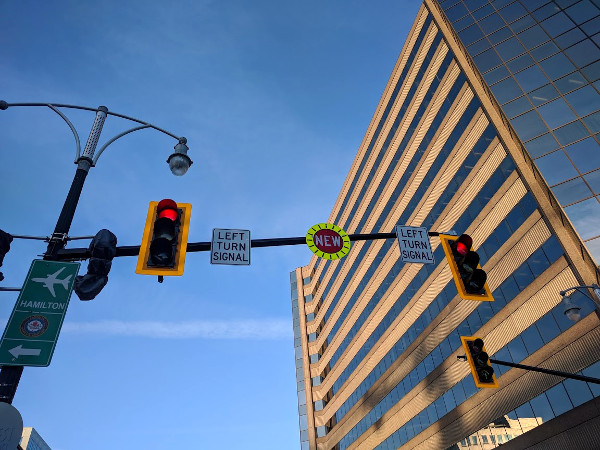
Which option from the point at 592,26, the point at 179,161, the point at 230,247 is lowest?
the point at 230,247

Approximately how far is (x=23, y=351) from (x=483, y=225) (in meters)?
31.8

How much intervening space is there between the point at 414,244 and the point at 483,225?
88.4 ft

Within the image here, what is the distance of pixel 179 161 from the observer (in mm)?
7496

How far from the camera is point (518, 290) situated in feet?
92.4

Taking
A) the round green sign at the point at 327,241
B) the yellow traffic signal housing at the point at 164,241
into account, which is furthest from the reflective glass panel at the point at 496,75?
the yellow traffic signal housing at the point at 164,241

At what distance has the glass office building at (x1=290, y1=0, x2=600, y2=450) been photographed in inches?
991

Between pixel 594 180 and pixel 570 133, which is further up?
pixel 570 133

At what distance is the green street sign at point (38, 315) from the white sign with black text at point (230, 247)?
182 cm

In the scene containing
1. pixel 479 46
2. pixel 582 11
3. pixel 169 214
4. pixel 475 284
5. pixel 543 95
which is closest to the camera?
pixel 169 214

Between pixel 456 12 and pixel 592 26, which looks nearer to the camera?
pixel 592 26

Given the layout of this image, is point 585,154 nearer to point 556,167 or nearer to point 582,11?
point 556,167

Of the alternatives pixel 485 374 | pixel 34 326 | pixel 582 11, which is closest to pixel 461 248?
pixel 485 374

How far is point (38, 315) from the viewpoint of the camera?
16.6ft

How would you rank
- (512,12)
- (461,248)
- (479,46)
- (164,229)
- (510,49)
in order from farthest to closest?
A: (479,46), (512,12), (510,49), (461,248), (164,229)
